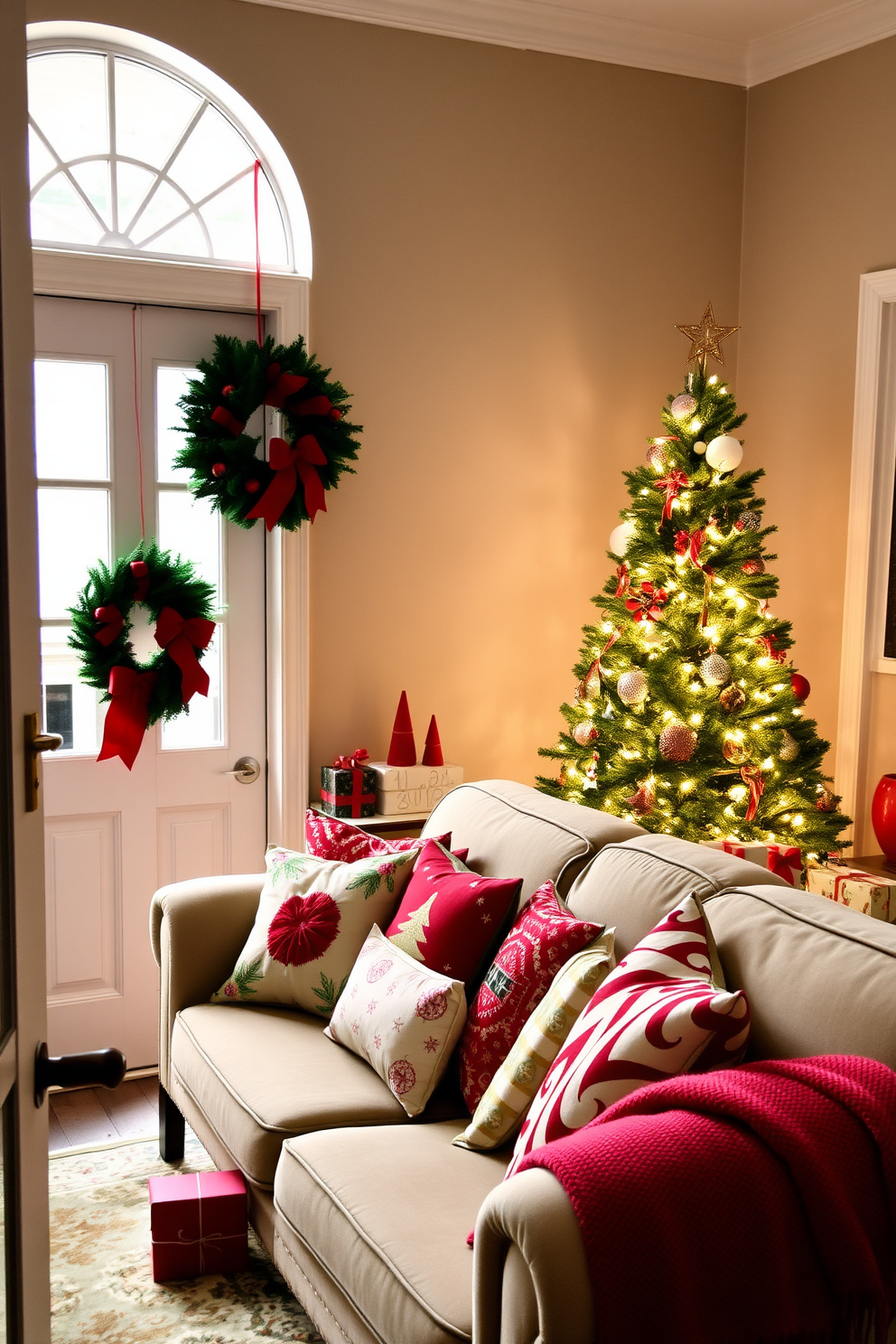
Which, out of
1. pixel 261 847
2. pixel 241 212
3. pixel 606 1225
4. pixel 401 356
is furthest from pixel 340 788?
pixel 606 1225

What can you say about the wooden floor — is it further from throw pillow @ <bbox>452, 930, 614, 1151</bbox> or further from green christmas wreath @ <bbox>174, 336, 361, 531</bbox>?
green christmas wreath @ <bbox>174, 336, 361, 531</bbox>

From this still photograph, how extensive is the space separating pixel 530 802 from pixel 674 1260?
1463 mm

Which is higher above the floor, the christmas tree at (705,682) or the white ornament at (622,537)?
the white ornament at (622,537)

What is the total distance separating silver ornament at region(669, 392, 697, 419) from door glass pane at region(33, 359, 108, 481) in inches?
63.8

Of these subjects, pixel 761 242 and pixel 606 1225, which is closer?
pixel 606 1225

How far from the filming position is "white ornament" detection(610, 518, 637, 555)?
351 centimetres

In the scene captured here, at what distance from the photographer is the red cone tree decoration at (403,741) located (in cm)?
358

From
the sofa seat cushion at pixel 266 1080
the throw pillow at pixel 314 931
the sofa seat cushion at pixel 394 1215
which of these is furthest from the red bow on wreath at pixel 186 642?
the sofa seat cushion at pixel 394 1215

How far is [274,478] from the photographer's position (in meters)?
3.37

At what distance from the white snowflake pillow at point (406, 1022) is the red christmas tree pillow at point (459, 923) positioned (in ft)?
0.12

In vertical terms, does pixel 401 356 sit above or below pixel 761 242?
below

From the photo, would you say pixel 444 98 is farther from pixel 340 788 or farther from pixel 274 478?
pixel 340 788

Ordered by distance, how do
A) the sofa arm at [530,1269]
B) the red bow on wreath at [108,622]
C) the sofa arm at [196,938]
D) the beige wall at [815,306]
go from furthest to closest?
the beige wall at [815,306] → the red bow on wreath at [108,622] → the sofa arm at [196,938] → the sofa arm at [530,1269]

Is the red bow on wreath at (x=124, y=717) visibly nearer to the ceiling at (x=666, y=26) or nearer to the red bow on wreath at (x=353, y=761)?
the red bow on wreath at (x=353, y=761)
